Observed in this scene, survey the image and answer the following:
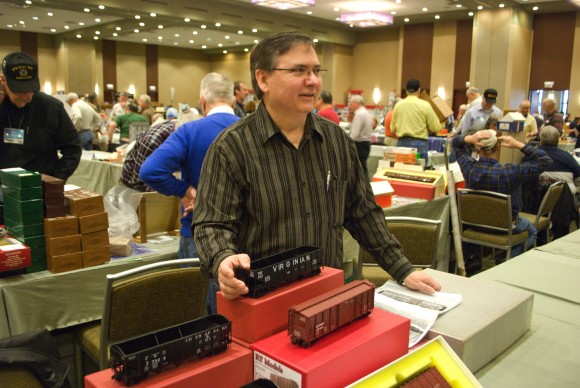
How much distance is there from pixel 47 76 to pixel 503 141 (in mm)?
19616

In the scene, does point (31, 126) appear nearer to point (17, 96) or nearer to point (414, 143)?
point (17, 96)

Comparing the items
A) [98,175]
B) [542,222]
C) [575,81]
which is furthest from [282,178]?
[575,81]

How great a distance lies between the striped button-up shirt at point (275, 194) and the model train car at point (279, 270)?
16 cm

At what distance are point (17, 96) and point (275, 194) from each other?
2.07 metres

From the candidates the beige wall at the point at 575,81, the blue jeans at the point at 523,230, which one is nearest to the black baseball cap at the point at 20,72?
the blue jeans at the point at 523,230

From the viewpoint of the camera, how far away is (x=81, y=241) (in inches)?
93.2

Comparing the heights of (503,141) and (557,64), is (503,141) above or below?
below

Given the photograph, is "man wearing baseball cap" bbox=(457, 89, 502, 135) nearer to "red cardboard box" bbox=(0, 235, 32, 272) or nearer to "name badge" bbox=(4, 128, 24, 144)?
"name badge" bbox=(4, 128, 24, 144)

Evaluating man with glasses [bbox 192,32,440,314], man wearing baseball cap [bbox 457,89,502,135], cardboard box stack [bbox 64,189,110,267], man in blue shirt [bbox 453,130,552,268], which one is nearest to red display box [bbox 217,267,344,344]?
man with glasses [bbox 192,32,440,314]

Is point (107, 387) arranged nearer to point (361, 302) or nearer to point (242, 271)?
point (242, 271)

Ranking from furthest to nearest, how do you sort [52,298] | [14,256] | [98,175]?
[98,175]
[52,298]
[14,256]

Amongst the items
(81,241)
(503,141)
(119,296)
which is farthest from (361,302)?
(503,141)

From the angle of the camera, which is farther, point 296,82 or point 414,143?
point 414,143

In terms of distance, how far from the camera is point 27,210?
88.5 inches
